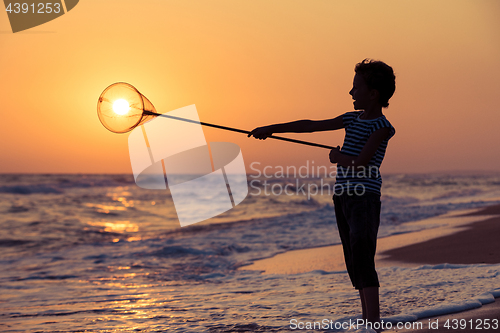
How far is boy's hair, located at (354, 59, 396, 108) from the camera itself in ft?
8.11

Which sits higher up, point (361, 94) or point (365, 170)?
point (361, 94)

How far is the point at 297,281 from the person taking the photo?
4.85 meters

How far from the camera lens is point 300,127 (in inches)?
111

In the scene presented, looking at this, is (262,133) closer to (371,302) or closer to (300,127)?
(300,127)

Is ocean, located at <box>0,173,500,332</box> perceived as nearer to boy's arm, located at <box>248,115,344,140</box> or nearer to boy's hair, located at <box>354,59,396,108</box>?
boy's arm, located at <box>248,115,344,140</box>

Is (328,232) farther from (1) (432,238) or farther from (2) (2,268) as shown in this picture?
(2) (2,268)

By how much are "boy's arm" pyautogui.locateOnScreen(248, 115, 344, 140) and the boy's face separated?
0.68ft

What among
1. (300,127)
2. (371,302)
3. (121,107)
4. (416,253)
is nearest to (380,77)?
(300,127)

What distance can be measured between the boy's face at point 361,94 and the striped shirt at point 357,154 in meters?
0.09

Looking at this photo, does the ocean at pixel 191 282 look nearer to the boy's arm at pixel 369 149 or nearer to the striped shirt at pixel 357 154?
the striped shirt at pixel 357 154

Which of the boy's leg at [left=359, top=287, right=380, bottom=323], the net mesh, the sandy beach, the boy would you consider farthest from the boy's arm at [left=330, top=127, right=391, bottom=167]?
the sandy beach

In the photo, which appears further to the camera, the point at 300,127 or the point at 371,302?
the point at 300,127

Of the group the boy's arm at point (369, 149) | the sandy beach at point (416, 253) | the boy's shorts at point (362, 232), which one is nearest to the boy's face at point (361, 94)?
the boy's arm at point (369, 149)

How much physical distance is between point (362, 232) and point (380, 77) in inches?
33.3
